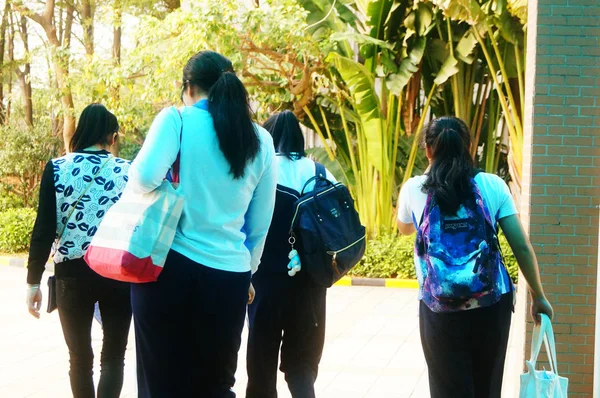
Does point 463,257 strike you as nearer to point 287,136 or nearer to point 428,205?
point 428,205

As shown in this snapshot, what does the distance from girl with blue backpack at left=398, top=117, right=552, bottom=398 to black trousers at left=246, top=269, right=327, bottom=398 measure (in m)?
0.80

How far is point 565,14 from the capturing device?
5535mm

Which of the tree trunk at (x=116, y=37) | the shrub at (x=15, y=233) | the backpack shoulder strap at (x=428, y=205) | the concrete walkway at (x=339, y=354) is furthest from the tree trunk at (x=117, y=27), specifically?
the backpack shoulder strap at (x=428, y=205)

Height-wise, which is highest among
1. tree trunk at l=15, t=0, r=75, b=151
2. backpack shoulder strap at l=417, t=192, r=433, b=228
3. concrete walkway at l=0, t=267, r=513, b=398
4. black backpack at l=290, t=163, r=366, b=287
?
Result: tree trunk at l=15, t=0, r=75, b=151

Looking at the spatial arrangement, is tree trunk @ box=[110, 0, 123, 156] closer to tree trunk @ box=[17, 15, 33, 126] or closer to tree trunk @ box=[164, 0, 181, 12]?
tree trunk @ box=[164, 0, 181, 12]

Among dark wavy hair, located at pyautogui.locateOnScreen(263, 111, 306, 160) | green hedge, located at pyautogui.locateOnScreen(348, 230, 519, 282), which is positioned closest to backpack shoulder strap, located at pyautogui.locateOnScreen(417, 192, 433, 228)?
dark wavy hair, located at pyautogui.locateOnScreen(263, 111, 306, 160)

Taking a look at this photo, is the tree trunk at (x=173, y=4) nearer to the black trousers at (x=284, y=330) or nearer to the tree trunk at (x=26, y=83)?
the tree trunk at (x=26, y=83)

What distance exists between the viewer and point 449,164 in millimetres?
3891

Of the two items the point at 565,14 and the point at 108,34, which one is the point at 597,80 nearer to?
the point at 565,14

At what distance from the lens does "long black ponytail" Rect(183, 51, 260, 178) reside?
3373 millimetres

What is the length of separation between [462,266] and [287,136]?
1350mm

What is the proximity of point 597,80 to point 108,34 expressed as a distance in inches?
916

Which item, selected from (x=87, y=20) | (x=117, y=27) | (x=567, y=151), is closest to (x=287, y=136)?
(x=567, y=151)

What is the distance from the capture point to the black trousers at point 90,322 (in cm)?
452
